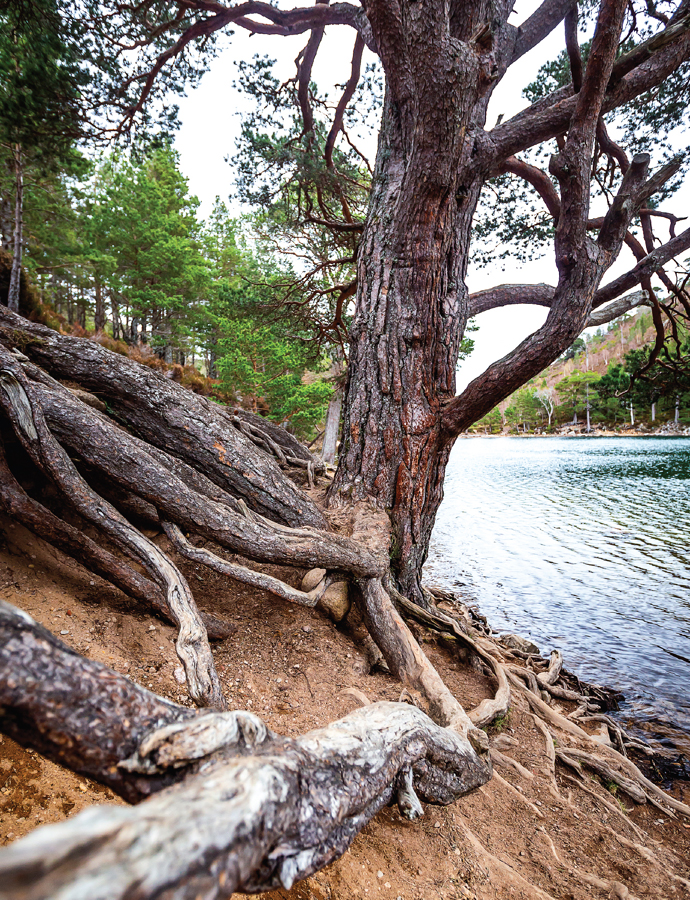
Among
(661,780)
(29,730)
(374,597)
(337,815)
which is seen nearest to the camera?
(29,730)

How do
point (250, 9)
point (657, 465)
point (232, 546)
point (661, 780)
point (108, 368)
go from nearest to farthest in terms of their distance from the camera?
point (232, 546), point (108, 368), point (661, 780), point (250, 9), point (657, 465)

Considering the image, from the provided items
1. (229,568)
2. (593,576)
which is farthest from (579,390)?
(229,568)

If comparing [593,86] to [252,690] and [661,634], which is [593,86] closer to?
[252,690]

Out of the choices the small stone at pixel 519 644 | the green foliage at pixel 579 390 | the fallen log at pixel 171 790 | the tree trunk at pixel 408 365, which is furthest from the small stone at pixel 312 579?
the green foliage at pixel 579 390

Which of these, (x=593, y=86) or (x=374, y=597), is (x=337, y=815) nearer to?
(x=374, y=597)

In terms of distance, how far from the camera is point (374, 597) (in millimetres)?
3059

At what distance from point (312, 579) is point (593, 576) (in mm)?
7119

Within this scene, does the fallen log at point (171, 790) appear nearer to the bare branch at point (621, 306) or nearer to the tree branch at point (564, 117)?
the tree branch at point (564, 117)

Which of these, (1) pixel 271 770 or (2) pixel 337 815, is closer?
(1) pixel 271 770

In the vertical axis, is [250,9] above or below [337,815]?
above

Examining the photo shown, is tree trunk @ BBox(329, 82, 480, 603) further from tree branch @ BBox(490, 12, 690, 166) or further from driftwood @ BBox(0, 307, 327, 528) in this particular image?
driftwood @ BBox(0, 307, 327, 528)

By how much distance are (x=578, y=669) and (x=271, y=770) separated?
5323 mm

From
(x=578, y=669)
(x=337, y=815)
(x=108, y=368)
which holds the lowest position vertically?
(x=578, y=669)

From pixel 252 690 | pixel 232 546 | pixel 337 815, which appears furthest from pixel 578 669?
pixel 337 815
